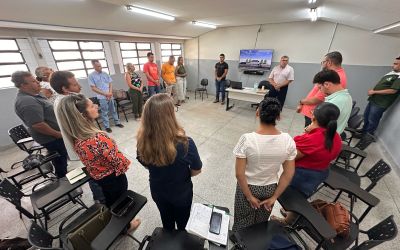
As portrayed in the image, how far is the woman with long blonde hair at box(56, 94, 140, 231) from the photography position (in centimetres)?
122

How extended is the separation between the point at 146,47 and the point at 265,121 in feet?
21.5

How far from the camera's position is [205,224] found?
3.46 feet

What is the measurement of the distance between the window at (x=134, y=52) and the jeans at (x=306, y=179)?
6134 millimetres

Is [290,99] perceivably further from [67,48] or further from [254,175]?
[67,48]

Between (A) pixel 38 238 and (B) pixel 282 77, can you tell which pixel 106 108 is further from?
(B) pixel 282 77

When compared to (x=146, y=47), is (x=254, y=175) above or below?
below

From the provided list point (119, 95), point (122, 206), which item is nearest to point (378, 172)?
point (122, 206)

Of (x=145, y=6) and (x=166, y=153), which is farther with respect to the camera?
(x=145, y=6)

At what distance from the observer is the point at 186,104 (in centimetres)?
603

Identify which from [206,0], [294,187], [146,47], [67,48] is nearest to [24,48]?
[67,48]

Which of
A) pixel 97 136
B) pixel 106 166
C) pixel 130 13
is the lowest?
pixel 106 166

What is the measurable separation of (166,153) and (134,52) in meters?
6.16

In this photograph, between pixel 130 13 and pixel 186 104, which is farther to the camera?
pixel 186 104

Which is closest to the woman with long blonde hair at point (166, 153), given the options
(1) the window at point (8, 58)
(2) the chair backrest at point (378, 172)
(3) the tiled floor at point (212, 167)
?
(3) the tiled floor at point (212, 167)
